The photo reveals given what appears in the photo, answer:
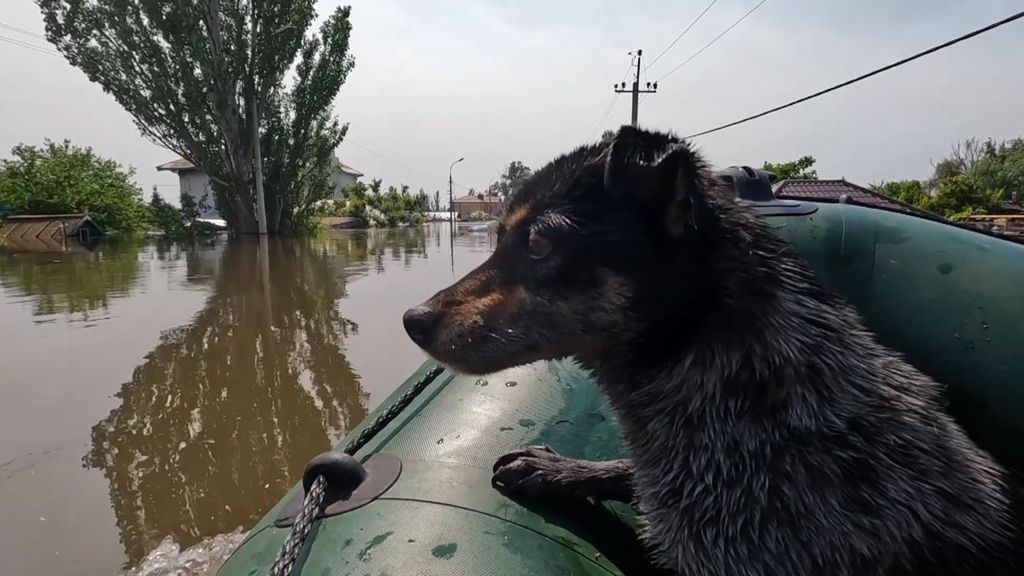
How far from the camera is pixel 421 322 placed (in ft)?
6.18

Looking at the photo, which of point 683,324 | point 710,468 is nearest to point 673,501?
point 710,468

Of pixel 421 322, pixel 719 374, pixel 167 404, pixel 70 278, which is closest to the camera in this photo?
pixel 719 374

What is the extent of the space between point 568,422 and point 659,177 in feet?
4.30

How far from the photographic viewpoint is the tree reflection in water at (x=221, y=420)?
4754mm

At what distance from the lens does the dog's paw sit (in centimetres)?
195

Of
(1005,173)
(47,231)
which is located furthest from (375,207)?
(1005,173)

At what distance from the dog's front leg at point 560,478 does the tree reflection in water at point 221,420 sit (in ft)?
11.8

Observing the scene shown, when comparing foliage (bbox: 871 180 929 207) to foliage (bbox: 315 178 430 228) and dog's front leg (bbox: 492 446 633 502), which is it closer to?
dog's front leg (bbox: 492 446 633 502)

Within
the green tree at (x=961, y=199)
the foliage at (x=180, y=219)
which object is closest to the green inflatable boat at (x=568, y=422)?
the green tree at (x=961, y=199)

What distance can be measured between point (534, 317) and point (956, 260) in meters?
1.84

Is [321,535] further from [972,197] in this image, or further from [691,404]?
[972,197]

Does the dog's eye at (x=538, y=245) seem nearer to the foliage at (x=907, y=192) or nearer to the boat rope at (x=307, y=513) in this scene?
the boat rope at (x=307, y=513)

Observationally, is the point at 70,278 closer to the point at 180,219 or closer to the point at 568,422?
the point at 568,422

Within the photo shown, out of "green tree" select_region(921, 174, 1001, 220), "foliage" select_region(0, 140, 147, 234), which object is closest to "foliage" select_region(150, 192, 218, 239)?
"foliage" select_region(0, 140, 147, 234)
